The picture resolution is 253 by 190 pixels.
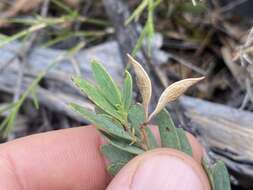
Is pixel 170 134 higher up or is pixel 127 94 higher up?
pixel 127 94

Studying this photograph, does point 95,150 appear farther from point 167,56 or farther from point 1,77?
point 1,77

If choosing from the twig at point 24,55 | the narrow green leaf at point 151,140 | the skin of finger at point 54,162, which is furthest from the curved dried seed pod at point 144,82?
the twig at point 24,55

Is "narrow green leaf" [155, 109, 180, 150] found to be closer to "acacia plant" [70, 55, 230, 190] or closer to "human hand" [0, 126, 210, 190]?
"acacia plant" [70, 55, 230, 190]

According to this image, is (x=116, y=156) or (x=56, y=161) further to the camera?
(x=56, y=161)

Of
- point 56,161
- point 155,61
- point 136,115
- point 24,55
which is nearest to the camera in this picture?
point 136,115

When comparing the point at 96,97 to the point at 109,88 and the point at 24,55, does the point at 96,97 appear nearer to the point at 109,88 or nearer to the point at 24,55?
the point at 109,88

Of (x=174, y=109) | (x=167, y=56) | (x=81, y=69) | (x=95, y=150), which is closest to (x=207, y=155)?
(x=174, y=109)

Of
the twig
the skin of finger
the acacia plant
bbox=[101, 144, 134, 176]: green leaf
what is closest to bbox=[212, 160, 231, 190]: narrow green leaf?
the acacia plant

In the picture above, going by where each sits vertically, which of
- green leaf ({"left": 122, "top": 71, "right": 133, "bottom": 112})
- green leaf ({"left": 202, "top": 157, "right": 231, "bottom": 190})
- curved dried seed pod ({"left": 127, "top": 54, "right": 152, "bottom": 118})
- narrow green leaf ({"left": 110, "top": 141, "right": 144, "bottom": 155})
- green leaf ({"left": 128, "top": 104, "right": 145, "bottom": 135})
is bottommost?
green leaf ({"left": 202, "top": 157, "right": 231, "bottom": 190})

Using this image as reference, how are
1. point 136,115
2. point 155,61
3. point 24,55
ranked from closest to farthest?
Result: point 136,115, point 155,61, point 24,55

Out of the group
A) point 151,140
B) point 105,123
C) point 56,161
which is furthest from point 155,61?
point 105,123
